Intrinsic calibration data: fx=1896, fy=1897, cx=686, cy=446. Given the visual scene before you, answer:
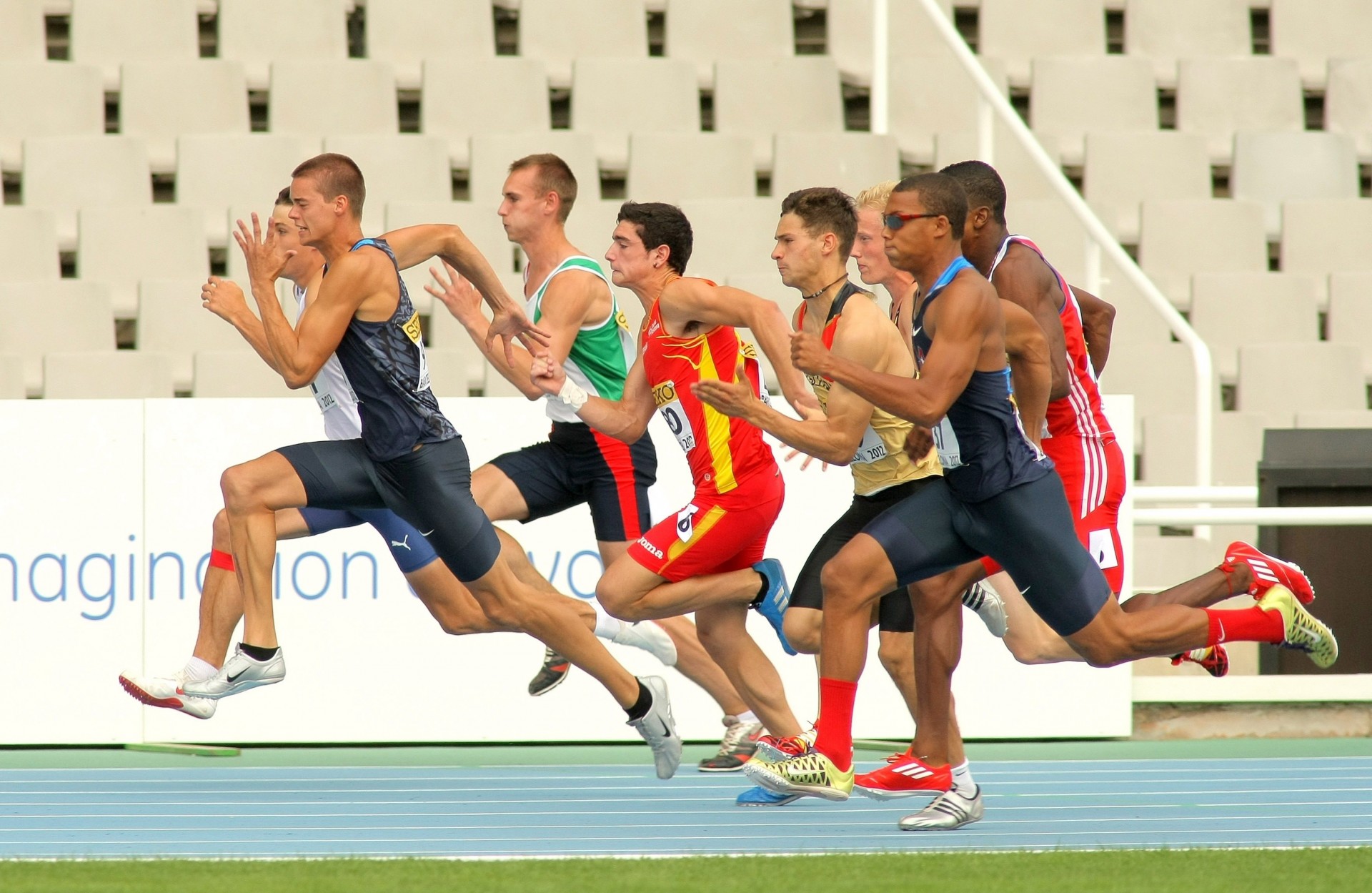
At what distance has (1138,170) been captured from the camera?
43.2 feet

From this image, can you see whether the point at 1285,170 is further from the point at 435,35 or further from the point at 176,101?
the point at 176,101

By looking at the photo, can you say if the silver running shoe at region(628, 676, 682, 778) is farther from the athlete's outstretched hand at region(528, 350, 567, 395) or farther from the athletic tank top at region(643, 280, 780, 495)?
the athlete's outstretched hand at region(528, 350, 567, 395)

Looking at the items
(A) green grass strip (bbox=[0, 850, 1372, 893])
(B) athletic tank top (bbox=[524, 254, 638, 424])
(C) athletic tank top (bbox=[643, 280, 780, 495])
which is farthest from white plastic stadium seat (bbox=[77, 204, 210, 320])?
(A) green grass strip (bbox=[0, 850, 1372, 893])

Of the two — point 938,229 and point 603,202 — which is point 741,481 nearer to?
point 938,229

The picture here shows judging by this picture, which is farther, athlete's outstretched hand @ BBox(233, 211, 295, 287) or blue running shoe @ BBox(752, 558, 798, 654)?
blue running shoe @ BBox(752, 558, 798, 654)

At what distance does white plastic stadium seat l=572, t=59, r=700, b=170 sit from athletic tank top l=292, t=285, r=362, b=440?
6029mm

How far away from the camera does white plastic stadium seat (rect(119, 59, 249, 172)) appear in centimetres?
1282

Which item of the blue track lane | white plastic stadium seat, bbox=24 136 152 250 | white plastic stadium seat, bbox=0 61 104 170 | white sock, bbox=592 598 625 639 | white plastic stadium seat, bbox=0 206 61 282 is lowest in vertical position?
the blue track lane

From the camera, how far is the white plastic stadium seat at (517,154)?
1240cm

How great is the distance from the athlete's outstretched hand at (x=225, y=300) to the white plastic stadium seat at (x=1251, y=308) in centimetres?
741

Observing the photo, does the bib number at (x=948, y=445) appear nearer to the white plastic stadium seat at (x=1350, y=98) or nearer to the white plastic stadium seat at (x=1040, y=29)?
the white plastic stadium seat at (x=1040, y=29)

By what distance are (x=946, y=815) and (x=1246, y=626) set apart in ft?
4.26

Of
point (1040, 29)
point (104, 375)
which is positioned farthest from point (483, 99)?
point (1040, 29)

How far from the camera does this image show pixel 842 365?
5.87 m
